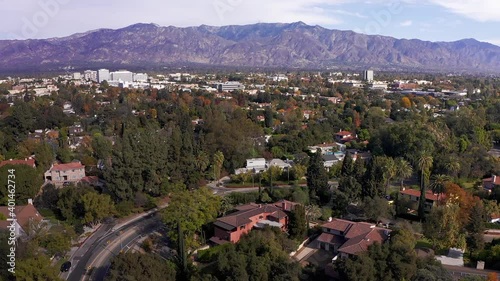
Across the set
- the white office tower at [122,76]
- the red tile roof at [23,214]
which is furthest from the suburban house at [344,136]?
the white office tower at [122,76]

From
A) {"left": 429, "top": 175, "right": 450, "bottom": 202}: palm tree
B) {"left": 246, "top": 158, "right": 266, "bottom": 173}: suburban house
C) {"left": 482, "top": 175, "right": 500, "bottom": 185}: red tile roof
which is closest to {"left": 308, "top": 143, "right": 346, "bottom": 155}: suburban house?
{"left": 246, "top": 158, "right": 266, "bottom": 173}: suburban house

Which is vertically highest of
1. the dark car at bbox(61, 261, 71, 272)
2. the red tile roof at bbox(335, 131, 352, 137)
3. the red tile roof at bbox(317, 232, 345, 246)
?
the red tile roof at bbox(335, 131, 352, 137)

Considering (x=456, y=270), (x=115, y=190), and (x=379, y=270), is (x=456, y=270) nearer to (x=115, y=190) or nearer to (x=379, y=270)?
(x=379, y=270)

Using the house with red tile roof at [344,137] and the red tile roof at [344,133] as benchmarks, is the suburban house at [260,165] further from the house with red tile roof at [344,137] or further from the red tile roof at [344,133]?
the red tile roof at [344,133]

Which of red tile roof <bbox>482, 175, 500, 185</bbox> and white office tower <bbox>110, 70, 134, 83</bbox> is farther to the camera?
white office tower <bbox>110, 70, 134, 83</bbox>

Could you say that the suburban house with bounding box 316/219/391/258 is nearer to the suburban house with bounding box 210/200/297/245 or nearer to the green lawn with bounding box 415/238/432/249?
the green lawn with bounding box 415/238/432/249

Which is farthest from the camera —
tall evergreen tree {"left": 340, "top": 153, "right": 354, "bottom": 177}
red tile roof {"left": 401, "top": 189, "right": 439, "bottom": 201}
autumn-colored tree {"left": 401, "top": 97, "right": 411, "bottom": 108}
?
autumn-colored tree {"left": 401, "top": 97, "right": 411, "bottom": 108}
